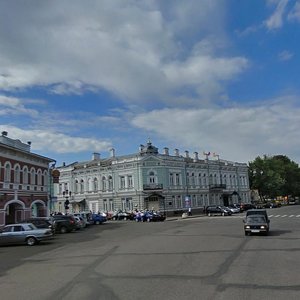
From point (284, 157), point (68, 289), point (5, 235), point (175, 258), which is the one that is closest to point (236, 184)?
point (284, 157)

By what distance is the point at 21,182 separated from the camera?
42.8 meters

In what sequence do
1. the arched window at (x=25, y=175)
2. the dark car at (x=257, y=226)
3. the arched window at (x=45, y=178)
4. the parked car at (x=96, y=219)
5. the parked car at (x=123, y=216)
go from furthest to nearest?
the parked car at (x=123, y=216) → the parked car at (x=96, y=219) → the arched window at (x=45, y=178) → the arched window at (x=25, y=175) → the dark car at (x=257, y=226)

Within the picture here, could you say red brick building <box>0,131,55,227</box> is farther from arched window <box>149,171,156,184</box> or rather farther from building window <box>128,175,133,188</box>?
arched window <box>149,171,156,184</box>

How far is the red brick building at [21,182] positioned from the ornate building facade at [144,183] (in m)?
23.7

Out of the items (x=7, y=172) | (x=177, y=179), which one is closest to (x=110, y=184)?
(x=177, y=179)

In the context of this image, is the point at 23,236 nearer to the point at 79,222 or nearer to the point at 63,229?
the point at 63,229

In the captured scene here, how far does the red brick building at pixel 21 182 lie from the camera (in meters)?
39.2

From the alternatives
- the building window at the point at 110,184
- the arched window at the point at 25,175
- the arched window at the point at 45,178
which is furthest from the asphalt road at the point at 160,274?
the building window at the point at 110,184

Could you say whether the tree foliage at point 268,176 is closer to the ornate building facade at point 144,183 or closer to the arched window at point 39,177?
the ornate building facade at point 144,183

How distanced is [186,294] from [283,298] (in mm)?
2120

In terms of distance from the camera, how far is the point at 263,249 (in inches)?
717

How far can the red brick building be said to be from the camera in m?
39.2

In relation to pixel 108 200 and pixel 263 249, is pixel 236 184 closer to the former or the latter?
pixel 108 200

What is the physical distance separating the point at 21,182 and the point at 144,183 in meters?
32.1
